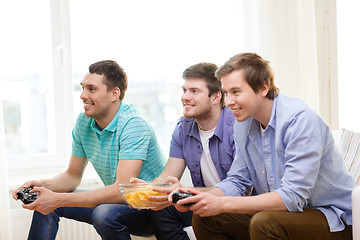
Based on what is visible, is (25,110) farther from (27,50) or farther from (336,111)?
(336,111)

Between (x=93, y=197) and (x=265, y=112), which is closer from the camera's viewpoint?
(x=265, y=112)

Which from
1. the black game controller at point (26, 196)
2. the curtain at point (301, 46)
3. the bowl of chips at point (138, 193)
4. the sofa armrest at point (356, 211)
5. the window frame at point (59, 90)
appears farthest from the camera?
the curtain at point (301, 46)

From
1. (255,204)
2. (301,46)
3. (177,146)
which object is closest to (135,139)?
(177,146)

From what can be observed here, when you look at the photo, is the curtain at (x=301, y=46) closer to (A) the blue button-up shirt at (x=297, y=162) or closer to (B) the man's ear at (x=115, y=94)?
(B) the man's ear at (x=115, y=94)

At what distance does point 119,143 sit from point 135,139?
124mm

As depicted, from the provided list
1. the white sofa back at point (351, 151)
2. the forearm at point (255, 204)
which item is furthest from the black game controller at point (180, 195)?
the white sofa back at point (351, 151)

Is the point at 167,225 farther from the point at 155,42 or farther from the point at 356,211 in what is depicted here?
the point at 155,42

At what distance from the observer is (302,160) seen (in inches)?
65.3

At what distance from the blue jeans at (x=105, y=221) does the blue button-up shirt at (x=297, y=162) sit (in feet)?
1.66

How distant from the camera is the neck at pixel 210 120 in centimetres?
232

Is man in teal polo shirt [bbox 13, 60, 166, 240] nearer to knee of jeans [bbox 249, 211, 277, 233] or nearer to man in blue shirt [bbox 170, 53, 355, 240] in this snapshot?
man in blue shirt [bbox 170, 53, 355, 240]

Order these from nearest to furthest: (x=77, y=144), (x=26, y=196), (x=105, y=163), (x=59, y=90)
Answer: (x=26, y=196) → (x=105, y=163) → (x=77, y=144) → (x=59, y=90)

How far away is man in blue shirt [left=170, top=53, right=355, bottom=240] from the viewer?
1656mm

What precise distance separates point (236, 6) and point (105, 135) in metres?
1.52
